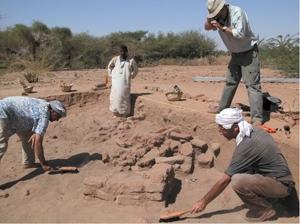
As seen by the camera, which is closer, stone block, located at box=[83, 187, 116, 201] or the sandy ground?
the sandy ground

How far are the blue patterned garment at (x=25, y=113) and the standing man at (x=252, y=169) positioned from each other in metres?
2.25

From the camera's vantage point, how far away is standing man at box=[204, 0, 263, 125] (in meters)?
5.77

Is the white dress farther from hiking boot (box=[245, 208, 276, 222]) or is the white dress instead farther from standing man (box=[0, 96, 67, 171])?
hiking boot (box=[245, 208, 276, 222])

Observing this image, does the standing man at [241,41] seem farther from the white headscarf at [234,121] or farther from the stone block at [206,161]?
the white headscarf at [234,121]

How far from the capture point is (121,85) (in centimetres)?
830

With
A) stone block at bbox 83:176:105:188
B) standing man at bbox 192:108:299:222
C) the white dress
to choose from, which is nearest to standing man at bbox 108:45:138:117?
the white dress

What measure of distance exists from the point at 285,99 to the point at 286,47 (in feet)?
21.1

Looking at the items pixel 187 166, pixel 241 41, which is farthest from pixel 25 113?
pixel 241 41

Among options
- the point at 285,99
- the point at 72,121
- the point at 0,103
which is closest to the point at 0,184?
the point at 0,103

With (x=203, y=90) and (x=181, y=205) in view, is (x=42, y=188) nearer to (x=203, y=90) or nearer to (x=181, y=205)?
(x=181, y=205)

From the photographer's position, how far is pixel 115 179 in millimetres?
4965

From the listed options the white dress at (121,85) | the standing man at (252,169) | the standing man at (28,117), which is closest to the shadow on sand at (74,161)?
the standing man at (28,117)

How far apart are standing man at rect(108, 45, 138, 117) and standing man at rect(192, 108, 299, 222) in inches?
170

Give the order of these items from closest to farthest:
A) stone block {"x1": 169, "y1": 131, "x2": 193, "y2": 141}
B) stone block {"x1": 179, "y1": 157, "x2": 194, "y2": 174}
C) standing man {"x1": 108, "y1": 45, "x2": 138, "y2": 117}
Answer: stone block {"x1": 179, "y1": 157, "x2": 194, "y2": 174}
stone block {"x1": 169, "y1": 131, "x2": 193, "y2": 141}
standing man {"x1": 108, "y1": 45, "x2": 138, "y2": 117}
